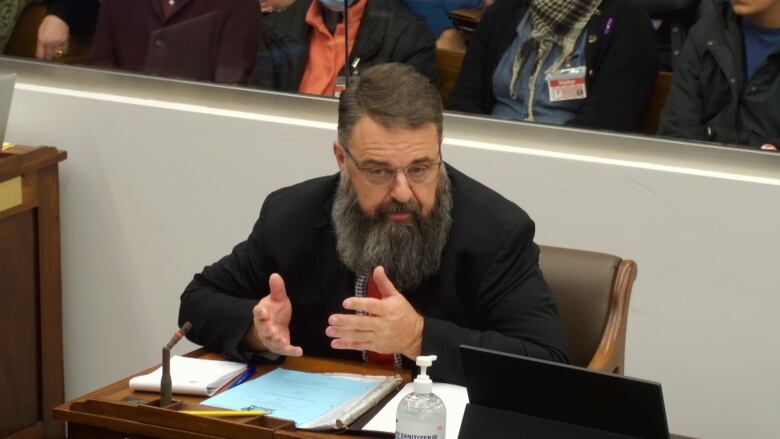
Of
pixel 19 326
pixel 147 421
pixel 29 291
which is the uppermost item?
pixel 147 421

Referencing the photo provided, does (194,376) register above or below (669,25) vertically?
below

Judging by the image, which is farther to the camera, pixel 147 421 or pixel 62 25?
pixel 62 25

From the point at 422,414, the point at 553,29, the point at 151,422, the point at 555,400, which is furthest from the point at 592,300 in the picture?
the point at 553,29

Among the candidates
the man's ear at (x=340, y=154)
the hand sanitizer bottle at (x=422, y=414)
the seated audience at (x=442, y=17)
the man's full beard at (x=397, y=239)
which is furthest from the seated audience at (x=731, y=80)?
the hand sanitizer bottle at (x=422, y=414)

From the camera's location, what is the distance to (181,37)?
466 cm

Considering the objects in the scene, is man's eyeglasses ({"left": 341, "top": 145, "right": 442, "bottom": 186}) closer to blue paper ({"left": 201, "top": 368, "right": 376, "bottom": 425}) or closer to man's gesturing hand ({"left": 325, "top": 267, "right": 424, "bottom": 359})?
man's gesturing hand ({"left": 325, "top": 267, "right": 424, "bottom": 359})

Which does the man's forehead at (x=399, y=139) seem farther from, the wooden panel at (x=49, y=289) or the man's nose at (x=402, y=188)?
the wooden panel at (x=49, y=289)

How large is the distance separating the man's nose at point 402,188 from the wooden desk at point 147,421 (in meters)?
0.41

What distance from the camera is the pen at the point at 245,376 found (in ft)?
8.97

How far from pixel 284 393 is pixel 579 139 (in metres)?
1.77

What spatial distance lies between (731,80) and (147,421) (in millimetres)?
2219

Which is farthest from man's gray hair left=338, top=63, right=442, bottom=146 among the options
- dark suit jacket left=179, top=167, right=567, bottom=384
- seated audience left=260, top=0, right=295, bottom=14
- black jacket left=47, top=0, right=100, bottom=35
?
black jacket left=47, top=0, right=100, bottom=35

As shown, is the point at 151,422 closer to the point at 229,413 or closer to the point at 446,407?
the point at 229,413

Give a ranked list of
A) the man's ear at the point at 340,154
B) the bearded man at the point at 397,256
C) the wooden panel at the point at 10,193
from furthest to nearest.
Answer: the wooden panel at the point at 10,193 < the man's ear at the point at 340,154 < the bearded man at the point at 397,256
